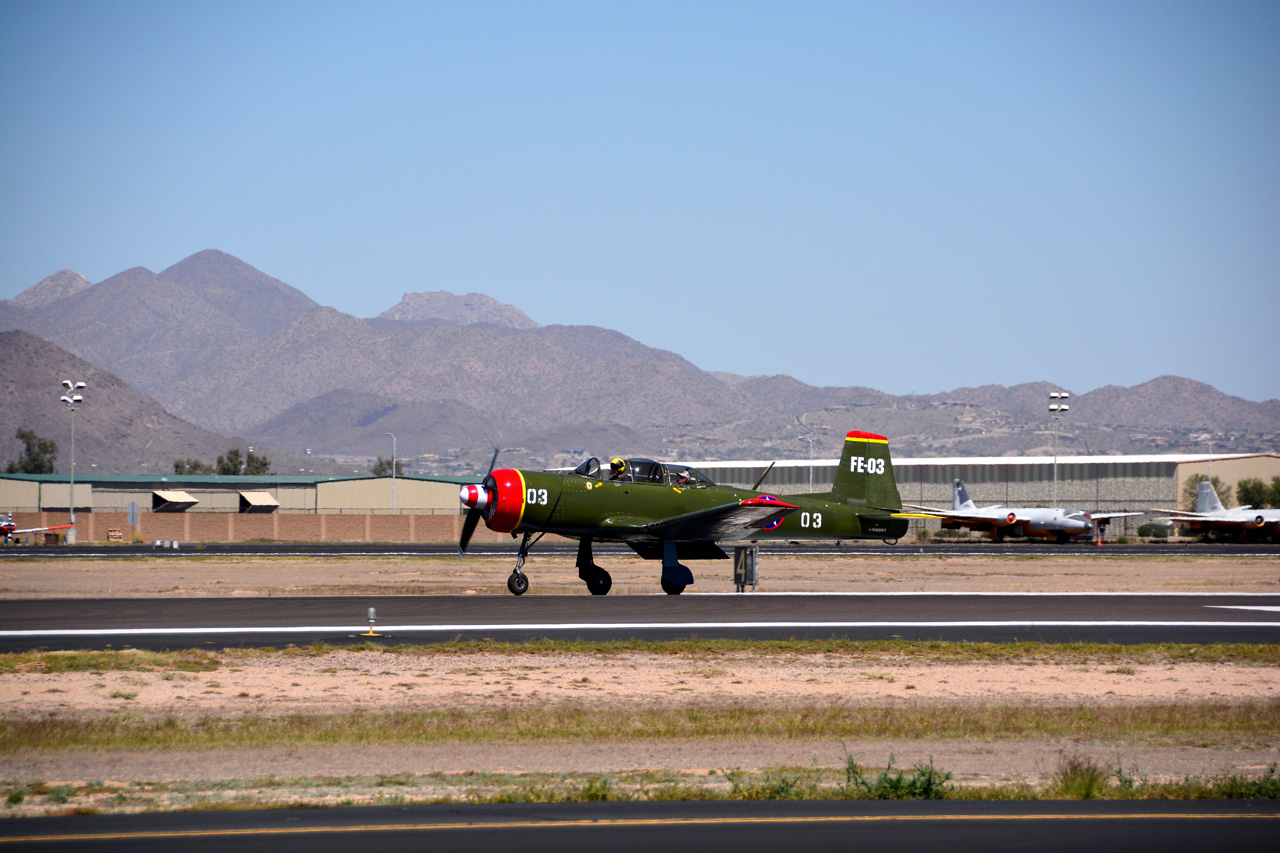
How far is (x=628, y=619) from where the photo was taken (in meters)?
23.3

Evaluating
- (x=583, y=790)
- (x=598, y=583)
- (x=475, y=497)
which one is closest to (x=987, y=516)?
(x=598, y=583)

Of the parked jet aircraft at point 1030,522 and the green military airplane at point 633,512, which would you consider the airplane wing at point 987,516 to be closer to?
the parked jet aircraft at point 1030,522

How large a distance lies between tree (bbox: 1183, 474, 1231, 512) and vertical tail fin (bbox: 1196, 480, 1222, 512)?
14227 mm

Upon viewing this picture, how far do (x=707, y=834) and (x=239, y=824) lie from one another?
3.77 m

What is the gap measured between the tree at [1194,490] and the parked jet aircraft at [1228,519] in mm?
14376

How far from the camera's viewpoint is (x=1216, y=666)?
59.1ft

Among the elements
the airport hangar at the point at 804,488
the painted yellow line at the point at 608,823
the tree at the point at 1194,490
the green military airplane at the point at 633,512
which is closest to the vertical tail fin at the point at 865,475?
the green military airplane at the point at 633,512

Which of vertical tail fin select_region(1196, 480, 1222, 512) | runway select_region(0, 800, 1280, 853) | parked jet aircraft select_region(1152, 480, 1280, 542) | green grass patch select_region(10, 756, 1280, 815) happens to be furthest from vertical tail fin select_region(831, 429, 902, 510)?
vertical tail fin select_region(1196, 480, 1222, 512)

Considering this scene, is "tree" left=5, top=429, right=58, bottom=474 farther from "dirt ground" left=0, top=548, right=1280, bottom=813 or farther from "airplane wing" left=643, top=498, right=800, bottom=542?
"dirt ground" left=0, top=548, right=1280, bottom=813

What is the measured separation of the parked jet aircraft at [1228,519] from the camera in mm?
76375

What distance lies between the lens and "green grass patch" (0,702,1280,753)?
12688mm

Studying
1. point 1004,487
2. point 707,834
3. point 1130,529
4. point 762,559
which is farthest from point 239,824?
point 1004,487

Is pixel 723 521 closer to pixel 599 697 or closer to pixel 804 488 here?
pixel 599 697

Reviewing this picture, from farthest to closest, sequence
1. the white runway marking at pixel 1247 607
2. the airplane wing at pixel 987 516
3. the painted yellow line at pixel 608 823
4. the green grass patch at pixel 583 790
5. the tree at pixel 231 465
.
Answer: the tree at pixel 231 465, the airplane wing at pixel 987 516, the white runway marking at pixel 1247 607, the green grass patch at pixel 583 790, the painted yellow line at pixel 608 823
